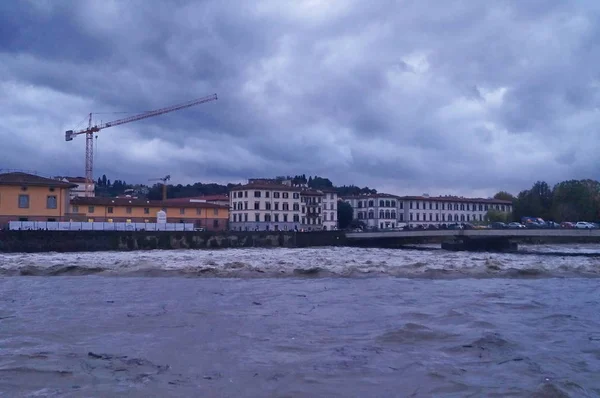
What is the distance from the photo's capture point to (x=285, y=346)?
1398 centimetres

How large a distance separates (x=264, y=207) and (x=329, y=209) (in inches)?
817

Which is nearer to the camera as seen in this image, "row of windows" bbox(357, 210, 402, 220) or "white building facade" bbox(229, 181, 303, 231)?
"white building facade" bbox(229, 181, 303, 231)

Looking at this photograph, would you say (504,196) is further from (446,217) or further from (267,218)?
(267,218)

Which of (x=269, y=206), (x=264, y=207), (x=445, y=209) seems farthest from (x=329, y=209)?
(x=445, y=209)

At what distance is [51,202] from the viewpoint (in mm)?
74688

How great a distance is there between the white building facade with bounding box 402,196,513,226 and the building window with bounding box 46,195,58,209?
3276 inches

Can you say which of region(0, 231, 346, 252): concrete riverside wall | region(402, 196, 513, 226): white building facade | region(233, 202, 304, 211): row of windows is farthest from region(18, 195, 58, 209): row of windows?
region(402, 196, 513, 226): white building facade

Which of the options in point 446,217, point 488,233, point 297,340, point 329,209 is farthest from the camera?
point 446,217

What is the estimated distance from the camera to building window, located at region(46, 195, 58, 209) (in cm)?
7438

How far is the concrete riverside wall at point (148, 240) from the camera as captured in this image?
207ft

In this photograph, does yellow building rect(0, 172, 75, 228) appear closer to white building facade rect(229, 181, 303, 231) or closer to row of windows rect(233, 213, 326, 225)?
white building facade rect(229, 181, 303, 231)

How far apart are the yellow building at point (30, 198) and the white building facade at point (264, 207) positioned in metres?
38.1

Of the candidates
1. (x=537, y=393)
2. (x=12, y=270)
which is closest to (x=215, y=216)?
(x=12, y=270)

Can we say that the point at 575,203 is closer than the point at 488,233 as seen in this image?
No
